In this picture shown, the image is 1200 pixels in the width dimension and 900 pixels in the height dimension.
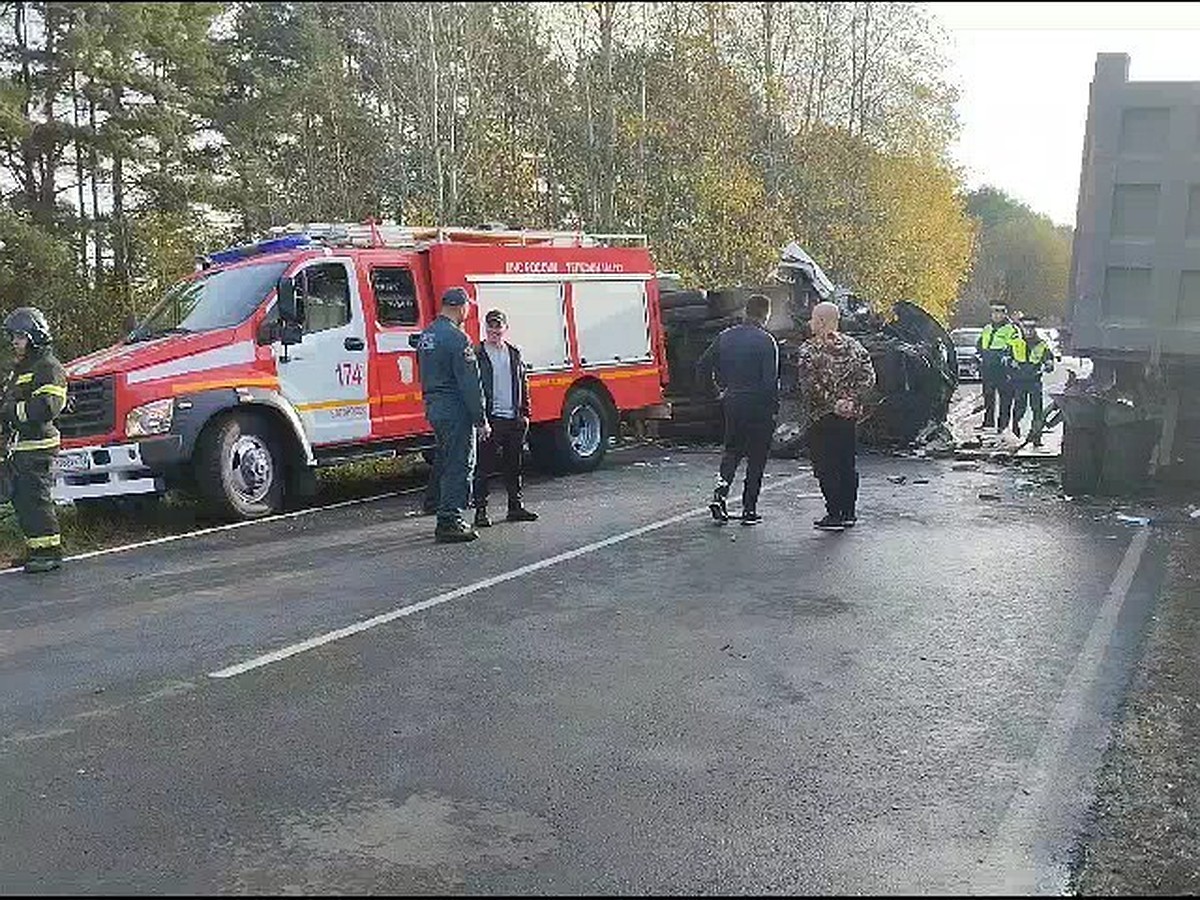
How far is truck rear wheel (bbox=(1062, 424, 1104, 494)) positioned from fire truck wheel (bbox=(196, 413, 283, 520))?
7153 mm

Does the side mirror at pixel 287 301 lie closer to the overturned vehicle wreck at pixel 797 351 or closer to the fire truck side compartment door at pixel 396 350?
the fire truck side compartment door at pixel 396 350

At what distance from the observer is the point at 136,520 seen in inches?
400

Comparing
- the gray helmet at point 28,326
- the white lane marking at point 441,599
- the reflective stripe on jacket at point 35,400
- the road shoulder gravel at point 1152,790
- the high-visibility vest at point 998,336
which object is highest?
the gray helmet at point 28,326

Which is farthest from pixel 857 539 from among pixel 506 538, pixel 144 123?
pixel 144 123

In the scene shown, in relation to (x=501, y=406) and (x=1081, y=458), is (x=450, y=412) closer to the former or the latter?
(x=501, y=406)

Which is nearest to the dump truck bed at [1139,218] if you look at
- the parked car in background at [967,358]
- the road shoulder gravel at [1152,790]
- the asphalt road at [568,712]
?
the asphalt road at [568,712]

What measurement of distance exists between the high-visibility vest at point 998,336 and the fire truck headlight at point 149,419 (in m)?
11.5

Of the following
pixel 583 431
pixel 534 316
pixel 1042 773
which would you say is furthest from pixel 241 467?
pixel 1042 773

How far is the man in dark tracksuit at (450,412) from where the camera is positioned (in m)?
8.77

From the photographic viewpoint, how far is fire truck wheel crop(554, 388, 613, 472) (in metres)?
12.7

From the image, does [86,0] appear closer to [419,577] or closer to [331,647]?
[331,647]

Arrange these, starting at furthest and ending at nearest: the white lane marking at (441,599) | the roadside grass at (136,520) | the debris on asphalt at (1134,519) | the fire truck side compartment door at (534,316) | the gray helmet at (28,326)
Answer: the fire truck side compartment door at (534,316) < the debris on asphalt at (1134,519) < the roadside grass at (136,520) < the gray helmet at (28,326) < the white lane marking at (441,599)

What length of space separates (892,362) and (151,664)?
10215mm

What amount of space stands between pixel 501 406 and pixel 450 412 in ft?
2.74
